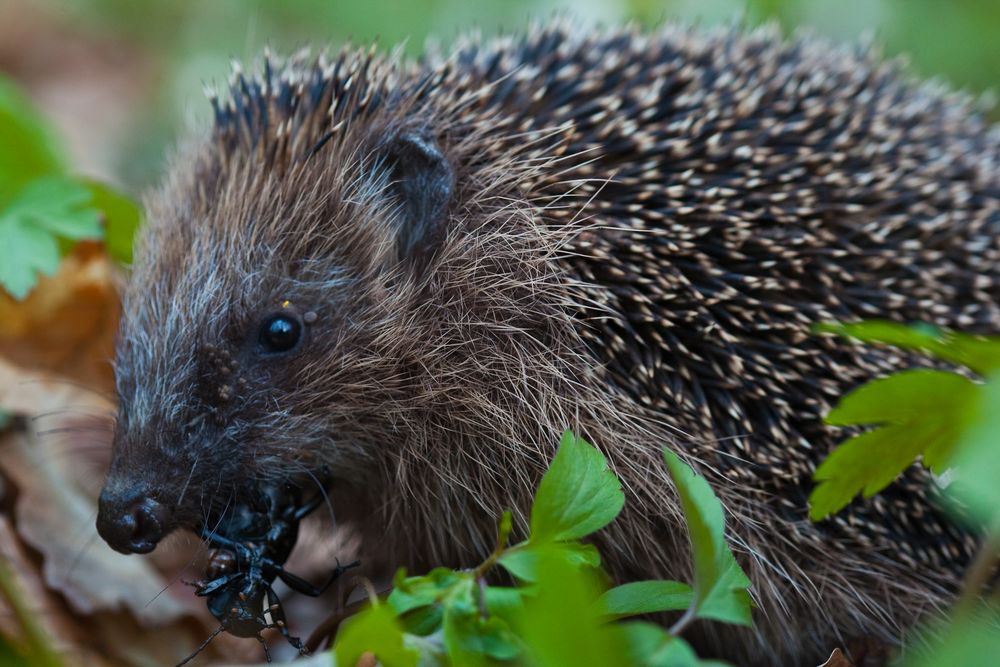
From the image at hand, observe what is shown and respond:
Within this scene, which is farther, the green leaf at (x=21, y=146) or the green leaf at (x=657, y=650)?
the green leaf at (x=21, y=146)

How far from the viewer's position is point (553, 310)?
3.39 m

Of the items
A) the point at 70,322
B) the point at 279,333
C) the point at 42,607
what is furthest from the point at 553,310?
the point at 70,322

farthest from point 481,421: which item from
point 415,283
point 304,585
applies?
point 304,585

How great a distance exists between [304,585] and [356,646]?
1389 millimetres

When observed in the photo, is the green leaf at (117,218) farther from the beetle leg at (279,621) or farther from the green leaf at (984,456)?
the green leaf at (984,456)

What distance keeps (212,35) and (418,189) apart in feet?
20.5

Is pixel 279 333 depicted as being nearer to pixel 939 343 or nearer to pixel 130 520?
pixel 130 520

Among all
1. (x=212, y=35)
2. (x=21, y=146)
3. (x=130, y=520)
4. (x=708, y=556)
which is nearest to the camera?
(x=708, y=556)

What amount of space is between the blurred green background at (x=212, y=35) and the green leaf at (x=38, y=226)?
2658mm

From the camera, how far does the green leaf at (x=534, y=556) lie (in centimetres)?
228

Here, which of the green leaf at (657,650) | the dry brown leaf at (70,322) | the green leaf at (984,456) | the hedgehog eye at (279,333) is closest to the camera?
the green leaf at (984,456)

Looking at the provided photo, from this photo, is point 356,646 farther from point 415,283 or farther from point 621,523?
point 415,283

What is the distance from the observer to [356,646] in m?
2.10

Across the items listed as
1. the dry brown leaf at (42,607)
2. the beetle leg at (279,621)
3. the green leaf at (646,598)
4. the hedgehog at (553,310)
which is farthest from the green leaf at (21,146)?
the green leaf at (646,598)
